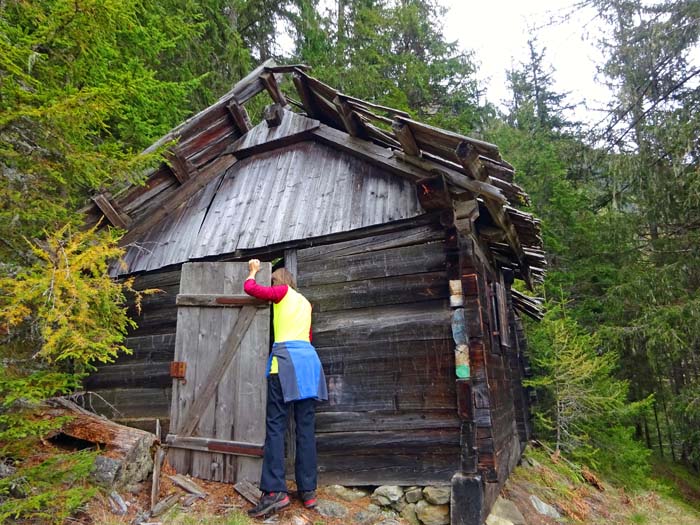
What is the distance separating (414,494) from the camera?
16.2ft

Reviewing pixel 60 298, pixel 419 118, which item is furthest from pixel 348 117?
pixel 419 118

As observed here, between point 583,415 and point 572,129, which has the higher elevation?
point 572,129

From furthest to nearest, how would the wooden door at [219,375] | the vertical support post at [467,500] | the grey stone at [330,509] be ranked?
1. the wooden door at [219,375]
2. the grey stone at [330,509]
3. the vertical support post at [467,500]

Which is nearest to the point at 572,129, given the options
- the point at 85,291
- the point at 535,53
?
the point at 535,53

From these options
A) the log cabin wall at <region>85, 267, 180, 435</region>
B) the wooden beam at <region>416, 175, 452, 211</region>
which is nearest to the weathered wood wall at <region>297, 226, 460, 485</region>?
the wooden beam at <region>416, 175, 452, 211</region>

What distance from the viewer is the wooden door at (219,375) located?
18.2 ft

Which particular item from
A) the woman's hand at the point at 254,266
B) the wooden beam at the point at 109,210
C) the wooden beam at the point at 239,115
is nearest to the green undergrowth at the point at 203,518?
the woman's hand at the point at 254,266

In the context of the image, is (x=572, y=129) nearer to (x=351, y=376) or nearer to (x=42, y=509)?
(x=351, y=376)

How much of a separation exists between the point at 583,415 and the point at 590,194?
10208 millimetres

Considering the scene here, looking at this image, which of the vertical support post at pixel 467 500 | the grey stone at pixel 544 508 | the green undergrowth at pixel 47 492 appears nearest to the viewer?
the green undergrowth at pixel 47 492

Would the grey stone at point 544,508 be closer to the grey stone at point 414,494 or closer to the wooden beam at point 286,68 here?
the grey stone at point 414,494

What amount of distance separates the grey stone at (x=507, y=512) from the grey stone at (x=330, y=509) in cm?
159

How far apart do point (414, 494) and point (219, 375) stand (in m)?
2.56

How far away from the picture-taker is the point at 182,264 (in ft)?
21.8
